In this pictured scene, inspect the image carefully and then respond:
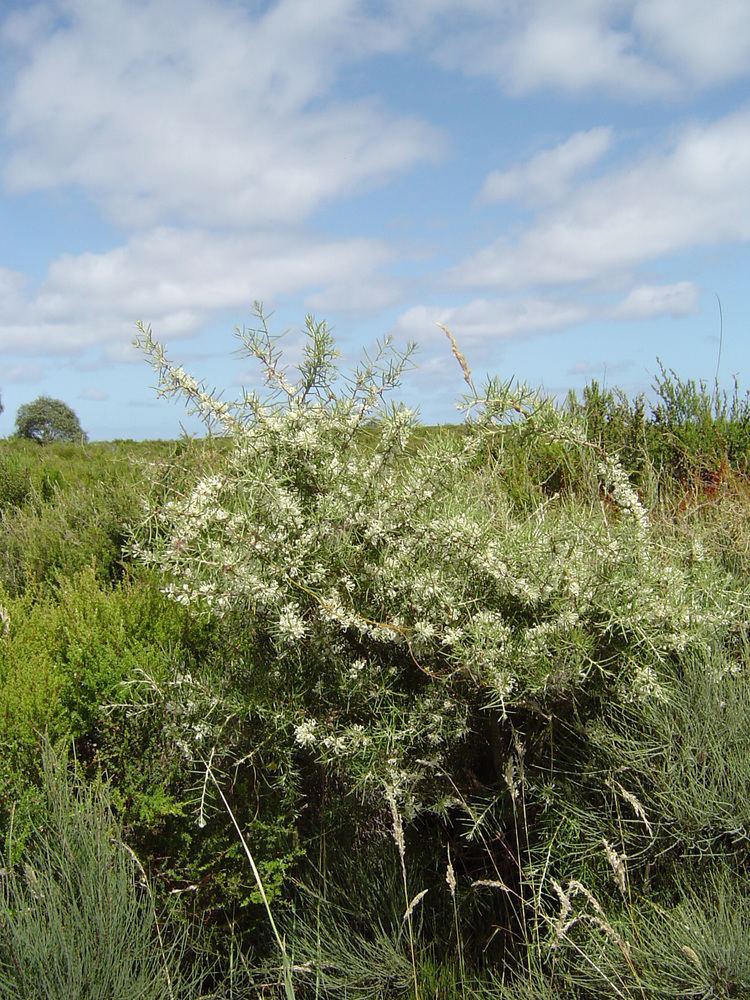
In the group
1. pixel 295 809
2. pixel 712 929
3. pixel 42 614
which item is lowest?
pixel 712 929

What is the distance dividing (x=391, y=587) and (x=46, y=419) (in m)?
19.0

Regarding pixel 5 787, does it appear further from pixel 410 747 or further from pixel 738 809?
pixel 738 809

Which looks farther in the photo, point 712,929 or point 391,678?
point 391,678

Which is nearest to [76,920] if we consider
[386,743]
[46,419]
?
[386,743]

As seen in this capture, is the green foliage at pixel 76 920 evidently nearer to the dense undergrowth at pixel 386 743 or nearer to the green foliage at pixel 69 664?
the dense undergrowth at pixel 386 743

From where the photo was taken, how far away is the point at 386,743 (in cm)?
274

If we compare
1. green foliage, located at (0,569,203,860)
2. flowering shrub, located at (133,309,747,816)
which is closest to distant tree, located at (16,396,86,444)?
green foliage, located at (0,569,203,860)

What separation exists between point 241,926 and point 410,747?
3.53ft

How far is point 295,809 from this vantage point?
10.3 feet

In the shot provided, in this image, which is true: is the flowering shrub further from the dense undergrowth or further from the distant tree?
the distant tree

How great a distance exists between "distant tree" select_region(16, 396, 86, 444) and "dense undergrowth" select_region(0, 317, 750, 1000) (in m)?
17.4

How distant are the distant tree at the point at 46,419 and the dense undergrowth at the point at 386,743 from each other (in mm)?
17442

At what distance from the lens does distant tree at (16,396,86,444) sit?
1961 cm

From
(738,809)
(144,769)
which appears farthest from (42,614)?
(738,809)
